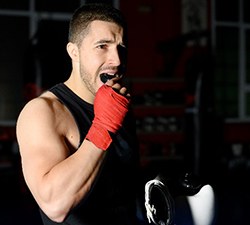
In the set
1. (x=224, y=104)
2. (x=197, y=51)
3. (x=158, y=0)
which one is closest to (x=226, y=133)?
(x=224, y=104)

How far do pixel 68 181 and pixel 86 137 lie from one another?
122 millimetres

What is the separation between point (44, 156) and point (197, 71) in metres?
3.89

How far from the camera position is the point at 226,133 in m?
6.24

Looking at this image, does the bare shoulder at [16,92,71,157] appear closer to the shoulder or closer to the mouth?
the shoulder

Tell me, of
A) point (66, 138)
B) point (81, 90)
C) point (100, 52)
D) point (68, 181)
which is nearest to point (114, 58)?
point (100, 52)

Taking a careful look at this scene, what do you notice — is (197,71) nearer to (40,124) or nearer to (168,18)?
(168,18)

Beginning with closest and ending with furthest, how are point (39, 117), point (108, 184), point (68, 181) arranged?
point (68, 181)
point (39, 117)
point (108, 184)

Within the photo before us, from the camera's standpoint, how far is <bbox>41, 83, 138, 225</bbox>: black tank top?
1154mm

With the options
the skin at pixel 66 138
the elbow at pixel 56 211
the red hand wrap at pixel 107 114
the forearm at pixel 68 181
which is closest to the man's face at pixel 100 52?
the skin at pixel 66 138

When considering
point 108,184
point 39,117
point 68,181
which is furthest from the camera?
point 108,184

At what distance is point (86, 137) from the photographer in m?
1.04

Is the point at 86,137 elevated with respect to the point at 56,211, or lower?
elevated

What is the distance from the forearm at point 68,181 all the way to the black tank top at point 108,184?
4.5 inches

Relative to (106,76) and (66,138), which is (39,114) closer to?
(66,138)
